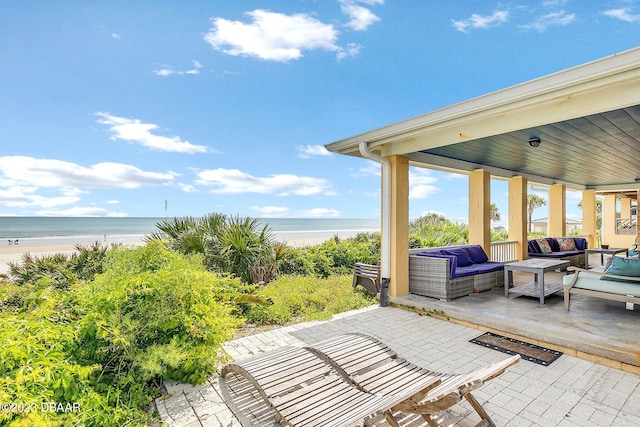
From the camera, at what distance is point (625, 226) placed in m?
14.5

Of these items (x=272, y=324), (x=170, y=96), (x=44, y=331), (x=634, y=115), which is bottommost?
(x=272, y=324)

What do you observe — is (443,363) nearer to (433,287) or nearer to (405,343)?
(405,343)

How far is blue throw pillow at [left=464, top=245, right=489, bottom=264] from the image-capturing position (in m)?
6.78

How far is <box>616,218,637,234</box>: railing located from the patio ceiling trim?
15.1 metres

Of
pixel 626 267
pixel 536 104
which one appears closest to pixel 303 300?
pixel 536 104

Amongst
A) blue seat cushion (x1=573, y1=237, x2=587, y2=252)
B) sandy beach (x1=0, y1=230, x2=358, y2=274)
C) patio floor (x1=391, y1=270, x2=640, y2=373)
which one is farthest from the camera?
Answer: sandy beach (x1=0, y1=230, x2=358, y2=274)

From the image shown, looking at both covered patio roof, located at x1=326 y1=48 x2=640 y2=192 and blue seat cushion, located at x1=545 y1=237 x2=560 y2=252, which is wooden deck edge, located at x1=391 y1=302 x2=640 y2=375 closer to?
covered patio roof, located at x1=326 y1=48 x2=640 y2=192

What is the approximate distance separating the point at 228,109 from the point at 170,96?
13.3 feet

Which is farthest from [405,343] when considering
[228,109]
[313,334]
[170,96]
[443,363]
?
[228,109]

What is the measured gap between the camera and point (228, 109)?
21.6 metres

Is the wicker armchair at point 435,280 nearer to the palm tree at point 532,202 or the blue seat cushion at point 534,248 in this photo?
the blue seat cushion at point 534,248

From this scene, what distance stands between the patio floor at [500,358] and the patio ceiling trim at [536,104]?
100 inches

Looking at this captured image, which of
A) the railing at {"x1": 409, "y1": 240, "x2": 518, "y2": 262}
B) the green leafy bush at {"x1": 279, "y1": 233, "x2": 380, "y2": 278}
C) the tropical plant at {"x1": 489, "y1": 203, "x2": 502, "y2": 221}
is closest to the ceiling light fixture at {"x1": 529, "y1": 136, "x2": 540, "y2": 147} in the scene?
the railing at {"x1": 409, "y1": 240, "x2": 518, "y2": 262}

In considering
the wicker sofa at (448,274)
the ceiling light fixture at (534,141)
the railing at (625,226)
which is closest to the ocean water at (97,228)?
the railing at (625,226)
